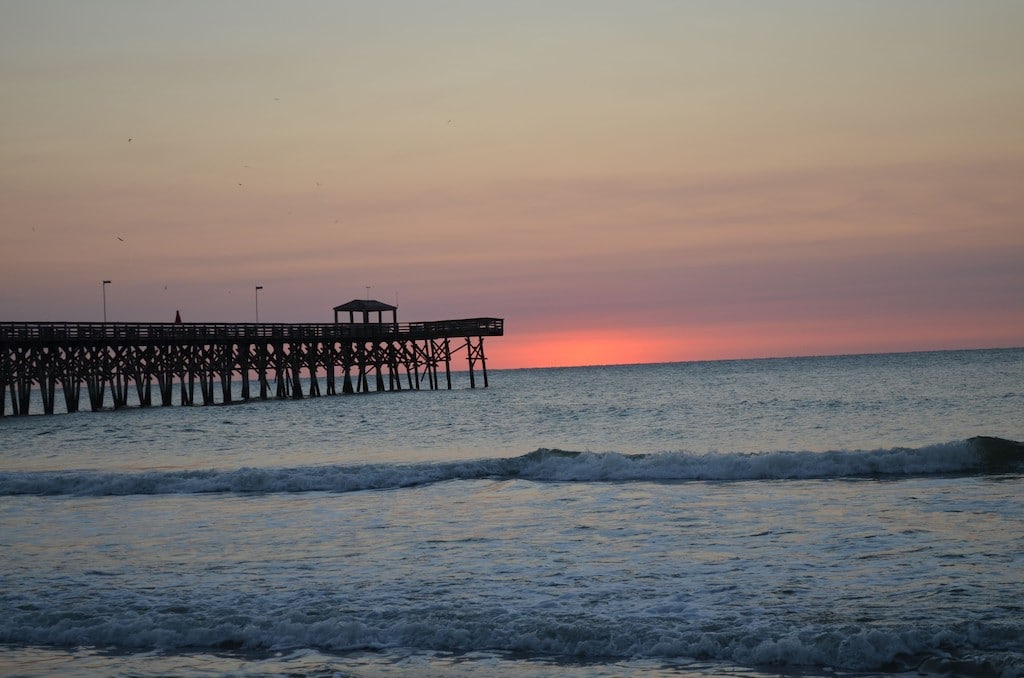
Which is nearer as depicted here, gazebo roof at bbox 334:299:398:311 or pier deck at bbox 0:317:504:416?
pier deck at bbox 0:317:504:416

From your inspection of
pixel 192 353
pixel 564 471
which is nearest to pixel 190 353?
pixel 192 353

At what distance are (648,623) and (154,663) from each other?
4058mm

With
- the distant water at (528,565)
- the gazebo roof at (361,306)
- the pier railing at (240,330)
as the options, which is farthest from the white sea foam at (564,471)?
the gazebo roof at (361,306)

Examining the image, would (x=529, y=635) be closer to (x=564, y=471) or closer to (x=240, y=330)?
(x=564, y=471)

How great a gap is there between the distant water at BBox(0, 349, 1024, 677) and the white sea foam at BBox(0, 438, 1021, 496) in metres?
0.07

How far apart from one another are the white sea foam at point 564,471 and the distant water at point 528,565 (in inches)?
2.6

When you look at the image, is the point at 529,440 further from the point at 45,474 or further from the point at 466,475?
the point at 45,474

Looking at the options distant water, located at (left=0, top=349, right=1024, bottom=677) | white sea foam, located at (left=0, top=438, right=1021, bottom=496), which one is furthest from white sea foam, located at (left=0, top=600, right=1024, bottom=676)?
white sea foam, located at (left=0, top=438, right=1021, bottom=496)

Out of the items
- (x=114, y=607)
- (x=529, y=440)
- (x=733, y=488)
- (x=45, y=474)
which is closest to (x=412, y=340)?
(x=529, y=440)

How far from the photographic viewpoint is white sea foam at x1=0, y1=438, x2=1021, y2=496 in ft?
61.9

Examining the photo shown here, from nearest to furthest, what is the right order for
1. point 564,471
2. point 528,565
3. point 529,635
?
point 529,635, point 528,565, point 564,471

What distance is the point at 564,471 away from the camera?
2005 cm

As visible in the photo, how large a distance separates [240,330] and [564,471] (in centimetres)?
3698

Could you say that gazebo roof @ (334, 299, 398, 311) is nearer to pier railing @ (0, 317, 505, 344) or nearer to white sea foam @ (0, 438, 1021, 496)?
pier railing @ (0, 317, 505, 344)
